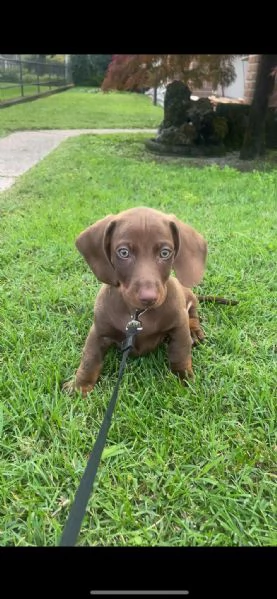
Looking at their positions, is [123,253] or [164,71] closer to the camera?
[123,253]

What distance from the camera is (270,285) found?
3.61 meters

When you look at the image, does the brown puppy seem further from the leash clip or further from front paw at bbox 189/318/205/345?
front paw at bbox 189/318/205/345

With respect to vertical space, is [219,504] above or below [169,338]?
below

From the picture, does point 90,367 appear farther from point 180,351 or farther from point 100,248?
point 100,248

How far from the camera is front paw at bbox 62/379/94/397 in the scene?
7.92 feet

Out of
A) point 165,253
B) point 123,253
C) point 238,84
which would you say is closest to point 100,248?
point 123,253

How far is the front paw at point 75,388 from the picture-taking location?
7.92 feet

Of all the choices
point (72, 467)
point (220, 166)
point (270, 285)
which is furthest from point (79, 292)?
point (220, 166)

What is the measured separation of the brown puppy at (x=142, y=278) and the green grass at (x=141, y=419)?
0.13 m

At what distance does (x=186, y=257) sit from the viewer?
2.37 m

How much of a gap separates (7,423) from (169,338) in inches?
34.5

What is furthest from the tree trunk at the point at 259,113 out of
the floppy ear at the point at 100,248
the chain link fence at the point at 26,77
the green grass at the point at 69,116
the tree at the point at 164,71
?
the floppy ear at the point at 100,248

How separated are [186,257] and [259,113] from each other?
738 centimetres

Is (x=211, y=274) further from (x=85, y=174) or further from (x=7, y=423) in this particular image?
(x=85, y=174)
